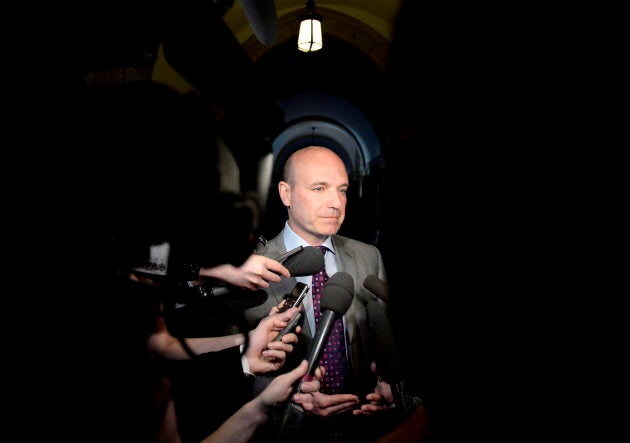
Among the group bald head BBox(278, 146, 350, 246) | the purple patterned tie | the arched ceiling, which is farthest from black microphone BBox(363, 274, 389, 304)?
the arched ceiling

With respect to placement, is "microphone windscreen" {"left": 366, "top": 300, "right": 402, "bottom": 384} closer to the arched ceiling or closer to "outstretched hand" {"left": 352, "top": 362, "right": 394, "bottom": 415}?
"outstretched hand" {"left": 352, "top": 362, "right": 394, "bottom": 415}

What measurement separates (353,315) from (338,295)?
1.99ft

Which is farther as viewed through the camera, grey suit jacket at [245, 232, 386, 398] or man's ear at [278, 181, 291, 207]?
man's ear at [278, 181, 291, 207]

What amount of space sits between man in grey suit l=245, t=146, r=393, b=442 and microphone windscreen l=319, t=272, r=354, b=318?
37 centimetres

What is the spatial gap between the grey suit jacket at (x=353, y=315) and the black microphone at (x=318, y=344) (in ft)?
1.33

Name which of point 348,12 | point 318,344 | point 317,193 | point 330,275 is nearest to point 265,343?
point 318,344

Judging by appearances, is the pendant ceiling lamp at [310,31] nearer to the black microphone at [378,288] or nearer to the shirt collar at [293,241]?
the shirt collar at [293,241]

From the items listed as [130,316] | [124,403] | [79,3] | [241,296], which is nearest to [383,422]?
[241,296]

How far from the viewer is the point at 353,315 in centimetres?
171

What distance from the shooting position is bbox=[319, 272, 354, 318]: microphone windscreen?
1112mm

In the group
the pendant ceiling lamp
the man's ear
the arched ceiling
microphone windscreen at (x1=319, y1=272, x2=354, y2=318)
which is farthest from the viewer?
the arched ceiling

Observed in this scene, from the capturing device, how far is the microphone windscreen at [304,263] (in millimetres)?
1389

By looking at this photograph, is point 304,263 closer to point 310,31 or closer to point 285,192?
point 285,192

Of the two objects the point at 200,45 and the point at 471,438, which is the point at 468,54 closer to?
the point at 200,45
